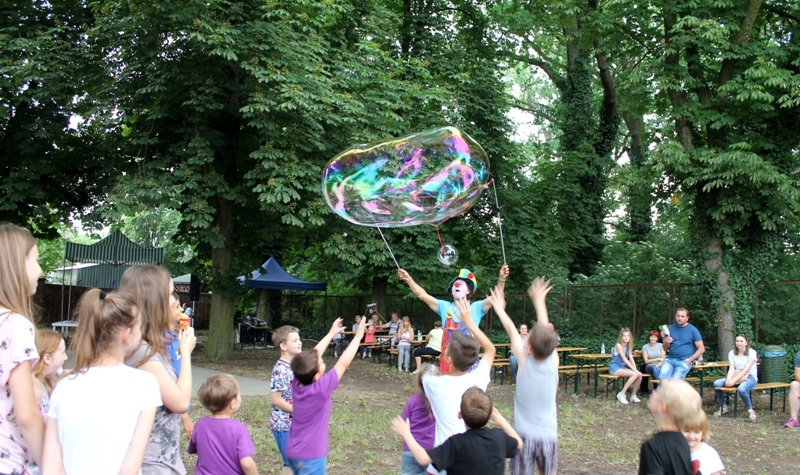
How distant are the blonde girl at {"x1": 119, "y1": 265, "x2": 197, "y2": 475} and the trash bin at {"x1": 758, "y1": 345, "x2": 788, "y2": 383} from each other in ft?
44.4

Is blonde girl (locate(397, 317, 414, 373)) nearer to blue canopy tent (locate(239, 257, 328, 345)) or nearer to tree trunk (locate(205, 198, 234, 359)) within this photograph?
tree trunk (locate(205, 198, 234, 359))

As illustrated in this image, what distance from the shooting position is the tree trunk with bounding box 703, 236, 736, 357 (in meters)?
16.1

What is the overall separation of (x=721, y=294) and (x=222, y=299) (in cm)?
1180

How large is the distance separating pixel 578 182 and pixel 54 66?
54.8ft

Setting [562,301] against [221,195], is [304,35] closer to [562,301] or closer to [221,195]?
[221,195]

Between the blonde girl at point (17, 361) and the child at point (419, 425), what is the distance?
2.63 metres

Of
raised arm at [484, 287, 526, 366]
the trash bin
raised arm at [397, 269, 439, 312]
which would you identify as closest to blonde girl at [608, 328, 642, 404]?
the trash bin

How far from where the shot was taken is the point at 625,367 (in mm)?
14195

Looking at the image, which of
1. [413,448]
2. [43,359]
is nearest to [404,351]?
[413,448]

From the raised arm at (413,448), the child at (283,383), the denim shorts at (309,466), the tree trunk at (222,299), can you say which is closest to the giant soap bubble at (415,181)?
the child at (283,383)

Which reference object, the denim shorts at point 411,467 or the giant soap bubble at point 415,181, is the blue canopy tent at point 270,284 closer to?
the giant soap bubble at point 415,181

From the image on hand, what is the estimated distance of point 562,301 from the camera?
2006 cm

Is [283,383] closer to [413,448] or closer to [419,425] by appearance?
[419,425]

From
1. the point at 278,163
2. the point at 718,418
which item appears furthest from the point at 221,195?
the point at 718,418
